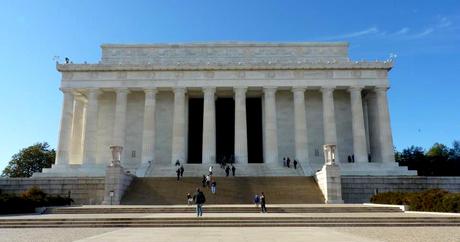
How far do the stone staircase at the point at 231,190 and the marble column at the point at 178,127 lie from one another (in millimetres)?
11627

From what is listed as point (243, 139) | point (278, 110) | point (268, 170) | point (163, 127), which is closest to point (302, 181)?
point (268, 170)

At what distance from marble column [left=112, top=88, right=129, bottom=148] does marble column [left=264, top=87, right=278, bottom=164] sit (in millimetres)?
18517

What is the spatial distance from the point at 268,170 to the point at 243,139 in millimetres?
6371

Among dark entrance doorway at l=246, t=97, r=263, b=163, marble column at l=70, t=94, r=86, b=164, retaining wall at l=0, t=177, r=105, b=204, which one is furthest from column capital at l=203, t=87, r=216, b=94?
retaining wall at l=0, t=177, r=105, b=204

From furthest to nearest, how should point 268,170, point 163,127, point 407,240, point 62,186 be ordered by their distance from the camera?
point 163,127
point 268,170
point 62,186
point 407,240

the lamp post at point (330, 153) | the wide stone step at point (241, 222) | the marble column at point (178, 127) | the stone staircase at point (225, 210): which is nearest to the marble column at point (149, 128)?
the marble column at point (178, 127)

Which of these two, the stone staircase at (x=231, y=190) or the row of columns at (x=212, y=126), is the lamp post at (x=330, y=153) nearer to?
the stone staircase at (x=231, y=190)

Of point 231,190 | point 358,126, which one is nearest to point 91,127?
point 231,190

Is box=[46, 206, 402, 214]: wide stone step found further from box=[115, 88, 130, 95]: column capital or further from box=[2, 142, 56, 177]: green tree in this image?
box=[2, 142, 56, 177]: green tree

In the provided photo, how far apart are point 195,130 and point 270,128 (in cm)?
1315

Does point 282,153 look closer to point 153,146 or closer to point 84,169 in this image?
point 153,146

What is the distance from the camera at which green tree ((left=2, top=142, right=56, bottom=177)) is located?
75.9 m

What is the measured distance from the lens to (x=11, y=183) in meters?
38.0

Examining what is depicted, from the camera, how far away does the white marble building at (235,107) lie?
52375 millimetres
